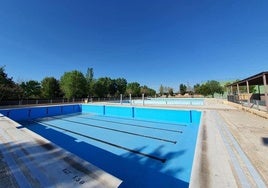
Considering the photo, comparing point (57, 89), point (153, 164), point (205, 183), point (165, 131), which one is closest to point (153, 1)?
point (165, 131)

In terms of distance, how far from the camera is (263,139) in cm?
316

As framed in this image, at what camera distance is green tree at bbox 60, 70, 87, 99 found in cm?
2562

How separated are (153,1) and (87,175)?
13660 millimetres

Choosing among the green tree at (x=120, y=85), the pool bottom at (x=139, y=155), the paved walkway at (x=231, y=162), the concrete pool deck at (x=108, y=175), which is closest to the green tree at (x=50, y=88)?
the green tree at (x=120, y=85)

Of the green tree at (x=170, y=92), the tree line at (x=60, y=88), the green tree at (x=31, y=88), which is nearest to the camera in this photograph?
the tree line at (x=60, y=88)

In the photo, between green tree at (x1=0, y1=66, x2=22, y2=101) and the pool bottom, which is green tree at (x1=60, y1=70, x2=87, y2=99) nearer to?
green tree at (x1=0, y1=66, x2=22, y2=101)

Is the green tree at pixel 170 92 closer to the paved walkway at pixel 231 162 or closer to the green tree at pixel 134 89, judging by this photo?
the green tree at pixel 134 89

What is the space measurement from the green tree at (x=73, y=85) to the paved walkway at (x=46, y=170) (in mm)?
24444

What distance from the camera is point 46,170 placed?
1973 mm

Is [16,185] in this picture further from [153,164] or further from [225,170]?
[153,164]

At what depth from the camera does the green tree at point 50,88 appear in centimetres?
2748

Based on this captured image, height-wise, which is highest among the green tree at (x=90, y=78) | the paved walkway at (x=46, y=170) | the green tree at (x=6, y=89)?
the green tree at (x=90, y=78)

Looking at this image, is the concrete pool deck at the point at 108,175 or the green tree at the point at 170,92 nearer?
the concrete pool deck at the point at 108,175

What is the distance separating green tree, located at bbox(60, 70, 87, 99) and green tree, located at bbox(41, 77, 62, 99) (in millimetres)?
1894
